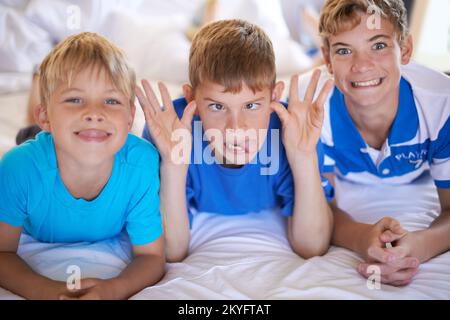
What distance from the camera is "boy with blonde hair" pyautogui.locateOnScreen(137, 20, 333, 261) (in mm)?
1066

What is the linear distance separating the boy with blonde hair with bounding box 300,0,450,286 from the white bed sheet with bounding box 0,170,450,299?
0.06 m

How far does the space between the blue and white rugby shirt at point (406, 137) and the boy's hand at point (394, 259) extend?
0.27 metres

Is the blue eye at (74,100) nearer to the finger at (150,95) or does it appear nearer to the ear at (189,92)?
the finger at (150,95)

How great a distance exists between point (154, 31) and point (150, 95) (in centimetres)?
114

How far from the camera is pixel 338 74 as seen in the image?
4.03 feet

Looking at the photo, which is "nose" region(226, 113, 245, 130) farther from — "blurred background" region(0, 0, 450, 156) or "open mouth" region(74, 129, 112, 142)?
"blurred background" region(0, 0, 450, 156)

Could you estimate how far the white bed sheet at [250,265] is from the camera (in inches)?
37.6

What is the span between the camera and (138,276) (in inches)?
39.1

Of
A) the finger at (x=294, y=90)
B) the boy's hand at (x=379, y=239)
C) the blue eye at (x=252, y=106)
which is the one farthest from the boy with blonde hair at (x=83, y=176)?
the boy's hand at (x=379, y=239)

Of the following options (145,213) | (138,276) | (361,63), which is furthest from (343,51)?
(138,276)

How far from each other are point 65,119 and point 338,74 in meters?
0.67

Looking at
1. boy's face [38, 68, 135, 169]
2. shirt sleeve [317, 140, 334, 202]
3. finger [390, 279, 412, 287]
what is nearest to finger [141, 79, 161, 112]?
boy's face [38, 68, 135, 169]
